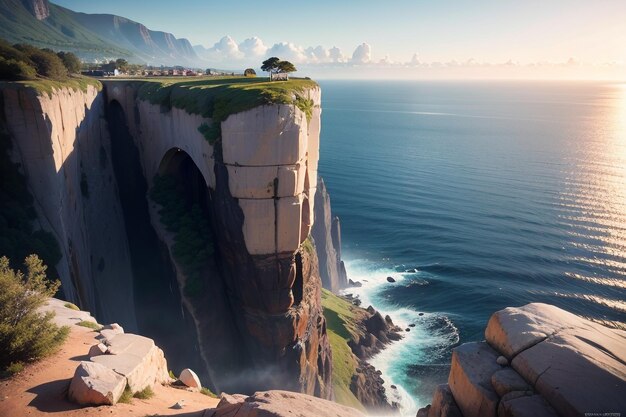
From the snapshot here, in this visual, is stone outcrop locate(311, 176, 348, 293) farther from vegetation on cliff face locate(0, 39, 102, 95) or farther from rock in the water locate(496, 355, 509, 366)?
rock in the water locate(496, 355, 509, 366)

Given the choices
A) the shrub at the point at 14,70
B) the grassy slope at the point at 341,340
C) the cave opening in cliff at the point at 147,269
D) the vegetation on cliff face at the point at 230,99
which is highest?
the shrub at the point at 14,70

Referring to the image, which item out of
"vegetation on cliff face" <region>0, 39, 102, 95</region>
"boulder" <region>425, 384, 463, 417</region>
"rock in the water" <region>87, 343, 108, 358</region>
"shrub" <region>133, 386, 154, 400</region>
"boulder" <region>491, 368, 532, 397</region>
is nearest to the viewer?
"boulder" <region>491, 368, 532, 397</region>

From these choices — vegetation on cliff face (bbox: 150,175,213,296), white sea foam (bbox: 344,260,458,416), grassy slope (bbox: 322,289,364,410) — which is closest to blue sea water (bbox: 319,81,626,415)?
white sea foam (bbox: 344,260,458,416)

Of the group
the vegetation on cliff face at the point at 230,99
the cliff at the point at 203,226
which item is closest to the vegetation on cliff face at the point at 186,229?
the cliff at the point at 203,226

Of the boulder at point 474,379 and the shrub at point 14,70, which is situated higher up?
the shrub at point 14,70

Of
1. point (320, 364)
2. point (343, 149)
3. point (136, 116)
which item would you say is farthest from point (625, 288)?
point (343, 149)

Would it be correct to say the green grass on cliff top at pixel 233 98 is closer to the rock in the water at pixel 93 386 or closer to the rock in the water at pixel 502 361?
the rock in the water at pixel 93 386
